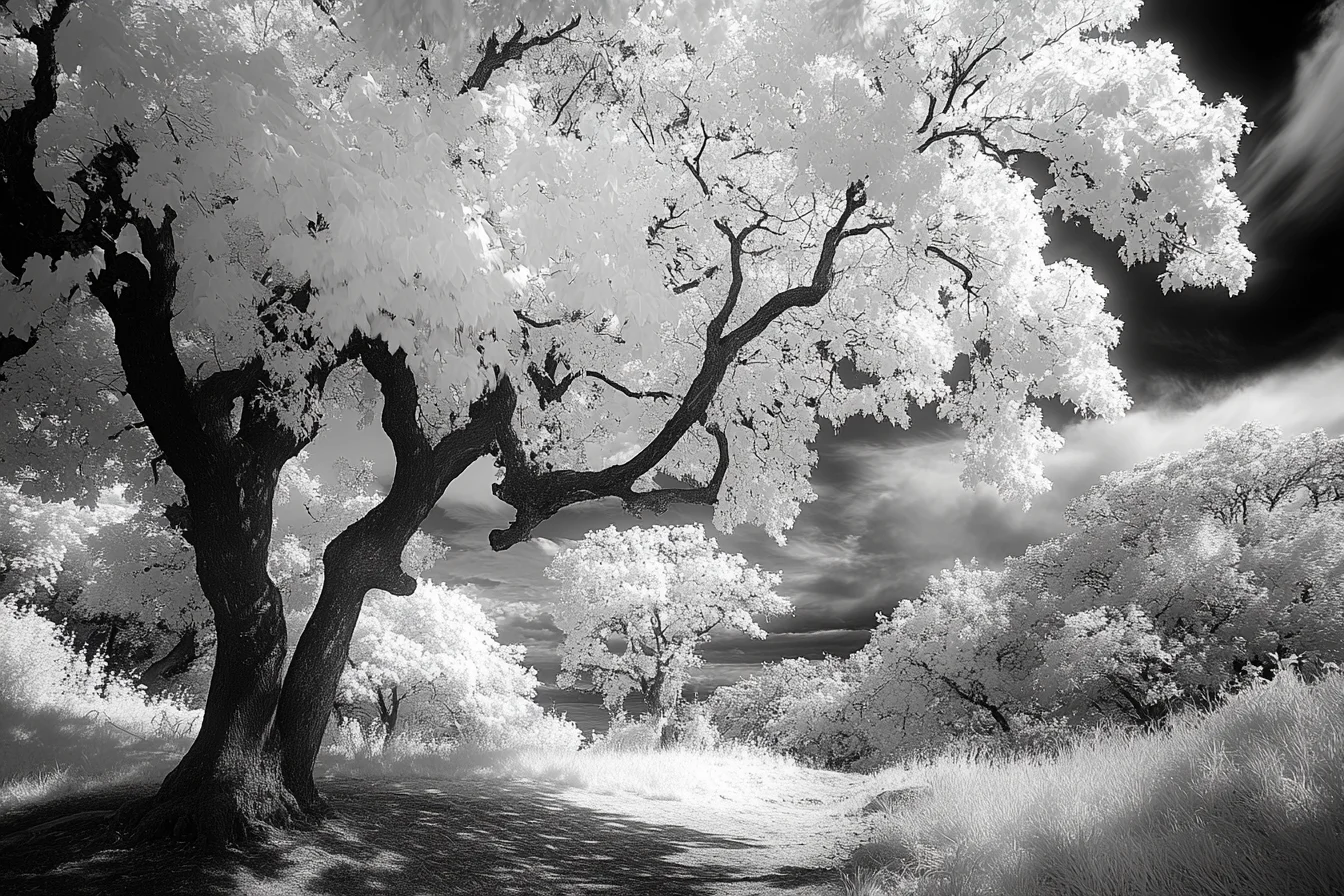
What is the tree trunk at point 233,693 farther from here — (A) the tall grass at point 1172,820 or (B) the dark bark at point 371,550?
(A) the tall grass at point 1172,820

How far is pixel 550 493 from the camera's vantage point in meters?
7.96

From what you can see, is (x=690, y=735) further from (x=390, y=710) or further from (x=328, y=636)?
(x=328, y=636)

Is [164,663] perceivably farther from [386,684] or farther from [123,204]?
[123,204]

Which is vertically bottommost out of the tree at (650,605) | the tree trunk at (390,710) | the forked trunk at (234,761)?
the tree trunk at (390,710)

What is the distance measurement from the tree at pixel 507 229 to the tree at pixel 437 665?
17916 mm

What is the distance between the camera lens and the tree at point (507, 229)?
4.37 metres

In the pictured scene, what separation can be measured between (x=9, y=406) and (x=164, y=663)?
17.1m

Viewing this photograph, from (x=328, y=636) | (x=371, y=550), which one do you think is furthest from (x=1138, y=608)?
(x=328, y=636)

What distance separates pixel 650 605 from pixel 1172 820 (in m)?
23.9

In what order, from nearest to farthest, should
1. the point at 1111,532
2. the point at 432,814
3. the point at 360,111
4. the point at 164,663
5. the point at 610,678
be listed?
the point at 360,111 → the point at 432,814 → the point at 164,663 → the point at 1111,532 → the point at 610,678

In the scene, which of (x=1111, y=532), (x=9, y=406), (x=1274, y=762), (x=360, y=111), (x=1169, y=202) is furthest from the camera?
(x=1111, y=532)

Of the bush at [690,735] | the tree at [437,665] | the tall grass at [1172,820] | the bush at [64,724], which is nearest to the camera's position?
the tall grass at [1172,820]

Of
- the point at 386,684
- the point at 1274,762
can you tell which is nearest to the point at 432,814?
the point at 1274,762

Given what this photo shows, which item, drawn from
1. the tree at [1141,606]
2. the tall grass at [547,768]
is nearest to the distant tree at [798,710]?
the tree at [1141,606]
